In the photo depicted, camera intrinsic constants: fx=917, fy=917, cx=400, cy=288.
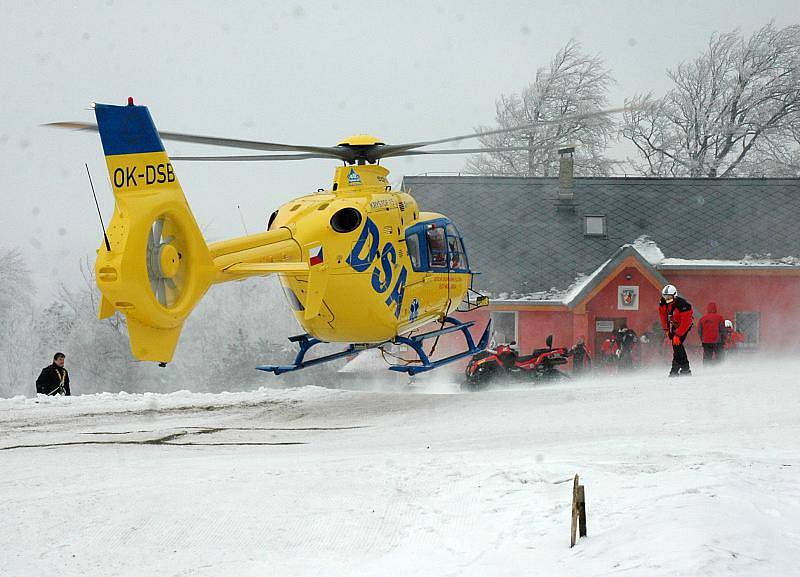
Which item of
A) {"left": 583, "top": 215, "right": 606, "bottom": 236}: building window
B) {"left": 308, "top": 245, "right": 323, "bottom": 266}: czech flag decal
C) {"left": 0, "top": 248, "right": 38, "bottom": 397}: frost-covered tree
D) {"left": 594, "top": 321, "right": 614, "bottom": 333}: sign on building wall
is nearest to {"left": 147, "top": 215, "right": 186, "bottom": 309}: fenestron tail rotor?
{"left": 308, "top": 245, "right": 323, "bottom": 266}: czech flag decal

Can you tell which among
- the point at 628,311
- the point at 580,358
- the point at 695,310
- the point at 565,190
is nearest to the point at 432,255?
the point at 580,358

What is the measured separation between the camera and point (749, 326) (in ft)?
94.3

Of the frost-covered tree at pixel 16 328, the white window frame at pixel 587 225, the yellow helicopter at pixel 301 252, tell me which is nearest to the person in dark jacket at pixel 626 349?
the yellow helicopter at pixel 301 252

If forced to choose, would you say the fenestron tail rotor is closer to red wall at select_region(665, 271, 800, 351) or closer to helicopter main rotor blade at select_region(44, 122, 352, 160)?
helicopter main rotor blade at select_region(44, 122, 352, 160)

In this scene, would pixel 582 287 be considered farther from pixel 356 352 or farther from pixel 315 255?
pixel 315 255

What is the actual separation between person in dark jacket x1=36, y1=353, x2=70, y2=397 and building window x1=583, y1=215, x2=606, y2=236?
1868 cm

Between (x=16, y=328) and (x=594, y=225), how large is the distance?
118 feet

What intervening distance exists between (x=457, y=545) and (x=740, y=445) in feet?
12.5

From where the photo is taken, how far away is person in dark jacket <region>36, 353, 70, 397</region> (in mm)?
15930

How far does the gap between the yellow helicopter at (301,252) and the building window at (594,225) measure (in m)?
13.2

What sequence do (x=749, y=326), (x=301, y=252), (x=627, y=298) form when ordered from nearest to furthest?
1. (x=301, y=252)
2. (x=627, y=298)
3. (x=749, y=326)

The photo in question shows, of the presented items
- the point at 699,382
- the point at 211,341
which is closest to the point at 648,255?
the point at 699,382

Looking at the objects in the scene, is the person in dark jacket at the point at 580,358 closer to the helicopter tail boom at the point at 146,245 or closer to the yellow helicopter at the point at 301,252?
the yellow helicopter at the point at 301,252

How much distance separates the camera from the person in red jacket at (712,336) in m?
19.2
